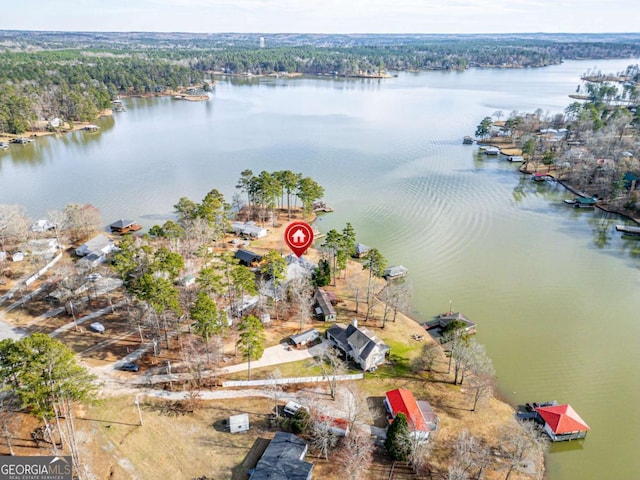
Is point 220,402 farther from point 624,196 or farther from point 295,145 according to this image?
point 295,145

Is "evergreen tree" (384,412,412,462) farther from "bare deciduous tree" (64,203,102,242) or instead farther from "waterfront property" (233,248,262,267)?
"bare deciduous tree" (64,203,102,242)

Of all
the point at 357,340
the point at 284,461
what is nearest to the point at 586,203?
the point at 357,340

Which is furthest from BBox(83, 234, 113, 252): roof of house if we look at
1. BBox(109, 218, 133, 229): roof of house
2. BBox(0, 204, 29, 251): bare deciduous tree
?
BBox(0, 204, 29, 251): bare deciduous tree

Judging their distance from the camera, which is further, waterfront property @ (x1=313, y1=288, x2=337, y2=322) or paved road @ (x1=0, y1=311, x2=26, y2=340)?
waterfront property @ (x1=313, y1=288, x2=337, y2=322)

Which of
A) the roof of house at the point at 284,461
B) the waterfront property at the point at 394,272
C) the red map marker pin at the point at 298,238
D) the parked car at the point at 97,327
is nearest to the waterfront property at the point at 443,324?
the waterfront property at the point at 394,272

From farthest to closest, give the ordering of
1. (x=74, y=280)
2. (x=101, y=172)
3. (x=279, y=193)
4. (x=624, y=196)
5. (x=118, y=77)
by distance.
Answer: (x=118, y=77) < (x=101, y=172) < (x=624, y=196) < (x=279, y=193) < (x=74, y=280)

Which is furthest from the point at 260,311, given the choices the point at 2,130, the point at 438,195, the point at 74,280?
the point at 2,130

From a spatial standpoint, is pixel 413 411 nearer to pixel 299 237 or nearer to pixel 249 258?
pixel 299 237
